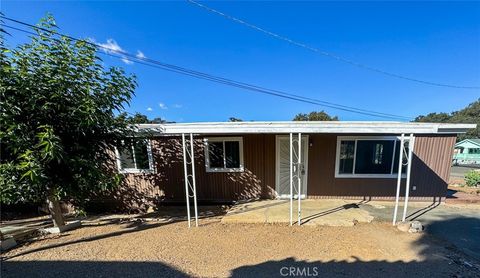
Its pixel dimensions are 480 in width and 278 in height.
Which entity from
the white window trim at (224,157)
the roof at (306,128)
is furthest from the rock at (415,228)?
the white window trim at (224,157)

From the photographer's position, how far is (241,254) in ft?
13.0

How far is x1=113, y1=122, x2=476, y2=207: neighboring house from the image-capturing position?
7.00 m

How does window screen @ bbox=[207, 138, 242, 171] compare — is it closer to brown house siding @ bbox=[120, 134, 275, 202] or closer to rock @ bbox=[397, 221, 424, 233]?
brown house siding @ bbox=[120, 134, 275, 202]

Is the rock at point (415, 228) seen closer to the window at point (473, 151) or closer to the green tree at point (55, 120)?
the green tree at point (55, 120)

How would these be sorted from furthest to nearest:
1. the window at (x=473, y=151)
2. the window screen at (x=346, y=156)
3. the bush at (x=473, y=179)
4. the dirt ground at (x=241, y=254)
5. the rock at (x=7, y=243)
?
the window at (x=473, y=151) < the bush at (x=473, y=179) < the window screen at (x=346, y=156) < the rock at (x=7, y=243) < the dirt ground at (x=241, y=254)

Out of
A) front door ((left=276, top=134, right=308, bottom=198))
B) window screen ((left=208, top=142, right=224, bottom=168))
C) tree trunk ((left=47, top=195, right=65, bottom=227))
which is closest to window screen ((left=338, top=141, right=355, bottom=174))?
front door ((left=276, top=134, right=308, bottom=198))

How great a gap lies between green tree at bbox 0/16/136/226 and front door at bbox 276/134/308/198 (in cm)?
463

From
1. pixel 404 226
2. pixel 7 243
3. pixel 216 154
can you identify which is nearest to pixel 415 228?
pixel 404 226

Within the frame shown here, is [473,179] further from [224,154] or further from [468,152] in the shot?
[468,152]

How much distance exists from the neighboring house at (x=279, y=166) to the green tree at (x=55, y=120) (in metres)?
2.21

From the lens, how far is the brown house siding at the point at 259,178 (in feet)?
23.0

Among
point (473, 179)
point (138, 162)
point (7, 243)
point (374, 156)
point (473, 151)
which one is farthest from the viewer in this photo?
point (473, 151)

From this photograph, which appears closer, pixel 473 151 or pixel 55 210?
pixel 55 210

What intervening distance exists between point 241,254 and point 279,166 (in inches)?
149
